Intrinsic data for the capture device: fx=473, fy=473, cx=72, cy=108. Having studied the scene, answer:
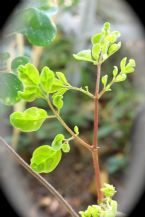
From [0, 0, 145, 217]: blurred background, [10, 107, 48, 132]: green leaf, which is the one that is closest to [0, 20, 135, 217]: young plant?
[10, 107, 48, 132]: green leaf

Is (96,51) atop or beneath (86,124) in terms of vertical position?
atop

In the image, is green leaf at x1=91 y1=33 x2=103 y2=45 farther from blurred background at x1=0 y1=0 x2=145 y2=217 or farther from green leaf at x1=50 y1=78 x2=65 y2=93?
blurred background at x1=0 y1=0 x2=145 y2=217

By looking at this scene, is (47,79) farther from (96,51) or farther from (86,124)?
(86,124)

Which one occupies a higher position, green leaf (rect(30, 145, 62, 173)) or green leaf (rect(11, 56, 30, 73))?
green leaf (rect(11, 56, 30, 73))

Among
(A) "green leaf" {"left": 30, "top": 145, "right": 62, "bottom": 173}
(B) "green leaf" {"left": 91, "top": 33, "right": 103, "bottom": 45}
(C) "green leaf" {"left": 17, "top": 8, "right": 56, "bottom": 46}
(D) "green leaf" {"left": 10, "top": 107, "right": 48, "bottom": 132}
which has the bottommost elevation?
(A) "green leaf" {"left": 30, "top": 145, "right": 62, "bottom": 173}

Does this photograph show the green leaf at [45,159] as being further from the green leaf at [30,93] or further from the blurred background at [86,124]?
the blurred background at [86,124]

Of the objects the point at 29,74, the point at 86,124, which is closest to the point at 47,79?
the point at 29,74

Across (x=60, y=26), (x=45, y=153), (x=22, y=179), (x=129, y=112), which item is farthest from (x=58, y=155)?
(x=60, y=26)
